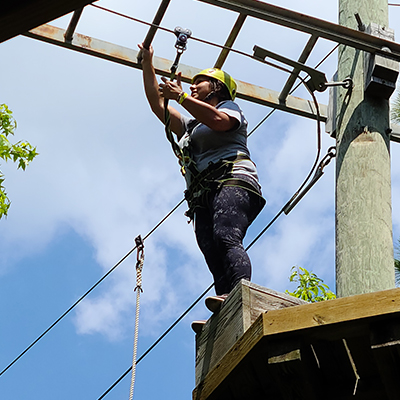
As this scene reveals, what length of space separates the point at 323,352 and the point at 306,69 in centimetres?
239

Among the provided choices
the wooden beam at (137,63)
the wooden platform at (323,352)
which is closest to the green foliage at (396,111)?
the wooden beam at (137,63)

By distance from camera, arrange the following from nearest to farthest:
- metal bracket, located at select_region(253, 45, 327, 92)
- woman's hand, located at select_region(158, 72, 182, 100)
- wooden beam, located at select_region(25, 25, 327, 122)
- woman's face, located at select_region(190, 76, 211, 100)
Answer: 1. woman's hand, located at select_region(158, 72, 182, 100)
2. woman's face, located at select_region(190, 76, 211, 100)
3. metal bracket, located at select_region(253, 45, 327, 92)
4. wooden beam, located at select_region(25, 25, 327, 122)

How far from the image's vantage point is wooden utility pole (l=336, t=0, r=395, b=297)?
4.01 meters

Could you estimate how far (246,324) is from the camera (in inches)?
124

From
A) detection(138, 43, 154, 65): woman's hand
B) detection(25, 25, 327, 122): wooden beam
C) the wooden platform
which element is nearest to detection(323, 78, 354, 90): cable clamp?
detection(138, 43, 154, 65): woman's hand

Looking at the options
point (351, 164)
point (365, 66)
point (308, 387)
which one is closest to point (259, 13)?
point (365, 66)

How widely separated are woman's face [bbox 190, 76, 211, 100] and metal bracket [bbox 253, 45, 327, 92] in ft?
1.60

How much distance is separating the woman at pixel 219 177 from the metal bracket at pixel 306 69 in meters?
0.42

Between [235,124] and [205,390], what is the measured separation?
4.98ft

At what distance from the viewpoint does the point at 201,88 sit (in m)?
4.56

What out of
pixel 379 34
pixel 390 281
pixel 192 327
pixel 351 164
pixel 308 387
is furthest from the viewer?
pixel 379 34

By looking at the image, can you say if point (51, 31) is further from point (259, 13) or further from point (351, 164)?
point (351, 164)

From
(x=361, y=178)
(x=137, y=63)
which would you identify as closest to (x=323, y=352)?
(x=361, y=178)

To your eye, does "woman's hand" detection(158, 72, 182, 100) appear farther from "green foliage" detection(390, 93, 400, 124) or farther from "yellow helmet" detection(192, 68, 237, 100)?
"green foliage" detection(390, 93, 400, 124)
